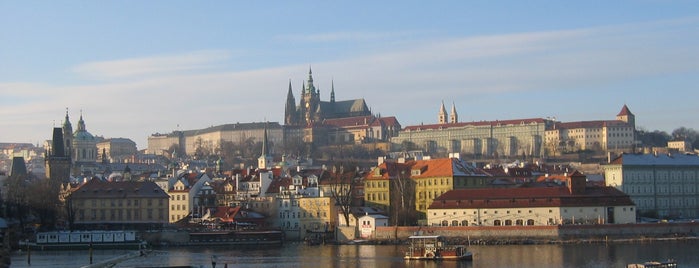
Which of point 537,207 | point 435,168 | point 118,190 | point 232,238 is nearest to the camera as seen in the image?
point 537,207

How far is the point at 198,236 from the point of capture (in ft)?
285

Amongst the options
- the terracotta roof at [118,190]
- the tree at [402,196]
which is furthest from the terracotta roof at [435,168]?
the terracotta roof at [118,190]

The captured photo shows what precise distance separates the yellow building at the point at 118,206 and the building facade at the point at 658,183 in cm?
3676

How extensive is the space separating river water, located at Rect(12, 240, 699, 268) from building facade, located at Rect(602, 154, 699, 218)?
2097 centimetres

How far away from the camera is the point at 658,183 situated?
101188 mm

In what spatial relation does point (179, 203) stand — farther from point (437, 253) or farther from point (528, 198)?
point (437, 253)

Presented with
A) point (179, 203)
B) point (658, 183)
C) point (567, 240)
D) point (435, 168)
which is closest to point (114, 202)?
point (179, 203)

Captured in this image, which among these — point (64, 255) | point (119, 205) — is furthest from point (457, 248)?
point (119, 205)

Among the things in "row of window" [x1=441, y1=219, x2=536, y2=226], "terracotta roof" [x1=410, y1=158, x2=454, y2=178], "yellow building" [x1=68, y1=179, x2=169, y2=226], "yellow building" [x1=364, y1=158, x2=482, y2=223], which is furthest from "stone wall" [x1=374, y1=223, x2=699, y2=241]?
"yellow building" [x1=68, y1=179, x2=169, y2=226]

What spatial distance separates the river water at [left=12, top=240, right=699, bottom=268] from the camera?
63.8 meters

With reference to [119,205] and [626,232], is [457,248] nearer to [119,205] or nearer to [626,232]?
[626,232]

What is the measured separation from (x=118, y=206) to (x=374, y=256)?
107 feet

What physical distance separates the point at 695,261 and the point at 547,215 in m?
22.0

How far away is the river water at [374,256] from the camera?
63.8 m
